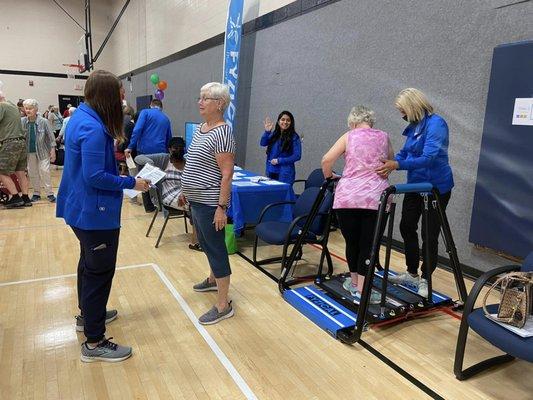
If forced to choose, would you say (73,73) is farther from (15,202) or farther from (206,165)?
(206,165)

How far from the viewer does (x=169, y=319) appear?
2633 millimetres

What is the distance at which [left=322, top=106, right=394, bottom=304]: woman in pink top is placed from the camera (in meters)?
2.46

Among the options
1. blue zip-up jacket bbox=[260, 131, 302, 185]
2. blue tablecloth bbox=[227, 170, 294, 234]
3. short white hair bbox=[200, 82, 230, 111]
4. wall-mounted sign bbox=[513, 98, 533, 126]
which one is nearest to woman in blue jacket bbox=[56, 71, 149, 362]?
short white hair bbox=[200, 82, 230, 111]

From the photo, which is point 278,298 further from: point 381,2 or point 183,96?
point 183,96

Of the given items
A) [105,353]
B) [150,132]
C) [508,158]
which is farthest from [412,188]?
[150,132]

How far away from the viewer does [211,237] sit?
8.08 ft

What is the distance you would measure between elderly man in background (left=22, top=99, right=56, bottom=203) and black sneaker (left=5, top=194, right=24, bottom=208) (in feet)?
1.30

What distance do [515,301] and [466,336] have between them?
31 centimetres

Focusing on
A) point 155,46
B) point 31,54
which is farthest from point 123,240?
point 31,54

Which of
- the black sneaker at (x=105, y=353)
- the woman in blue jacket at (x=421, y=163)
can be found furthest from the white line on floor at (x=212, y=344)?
the woman in blue jacket at (x=421, y=163)

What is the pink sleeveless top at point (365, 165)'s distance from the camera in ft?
8.05

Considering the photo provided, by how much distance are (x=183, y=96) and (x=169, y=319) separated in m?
7.07

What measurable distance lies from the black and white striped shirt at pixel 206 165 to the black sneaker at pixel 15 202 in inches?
172

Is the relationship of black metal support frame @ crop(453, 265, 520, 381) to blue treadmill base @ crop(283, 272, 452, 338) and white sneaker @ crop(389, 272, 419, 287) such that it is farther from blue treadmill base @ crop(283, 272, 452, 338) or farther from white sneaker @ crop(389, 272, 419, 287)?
white sneaker @ crop(389, 272, 419, 287)
